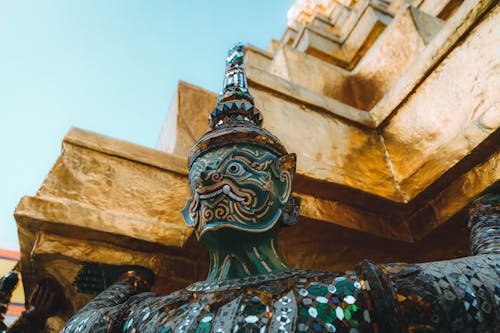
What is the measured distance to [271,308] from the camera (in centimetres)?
106

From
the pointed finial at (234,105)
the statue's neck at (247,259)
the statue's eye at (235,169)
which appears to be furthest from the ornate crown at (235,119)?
the statue's neck at (247,259)

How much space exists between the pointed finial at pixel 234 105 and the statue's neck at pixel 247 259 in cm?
49

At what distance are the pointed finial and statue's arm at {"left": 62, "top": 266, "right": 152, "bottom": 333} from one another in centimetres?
73

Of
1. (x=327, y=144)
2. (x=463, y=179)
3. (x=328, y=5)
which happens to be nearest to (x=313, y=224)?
(x=327, y=144)

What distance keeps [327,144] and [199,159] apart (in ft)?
3.08

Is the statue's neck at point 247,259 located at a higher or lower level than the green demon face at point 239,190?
lower

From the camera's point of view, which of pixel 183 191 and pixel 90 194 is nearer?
pixel 90 194

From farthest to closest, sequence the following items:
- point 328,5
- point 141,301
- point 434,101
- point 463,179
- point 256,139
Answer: point 328,5
point 434,101
point 463,179
point 256,139
point 141,301

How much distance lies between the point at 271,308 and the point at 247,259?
0.96ft

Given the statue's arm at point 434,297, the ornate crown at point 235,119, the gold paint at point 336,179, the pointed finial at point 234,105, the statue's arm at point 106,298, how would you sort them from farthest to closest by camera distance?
the gold paint at point 336,179, the pointed finial at point 234,105, the ornate crown at point 235,119, the statue's arm at point 106,298, the statue's arm at point 434,297

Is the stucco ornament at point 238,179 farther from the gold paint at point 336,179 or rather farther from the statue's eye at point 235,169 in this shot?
the gold paint at point 336,179

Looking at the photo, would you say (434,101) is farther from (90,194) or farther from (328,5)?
(328,5)

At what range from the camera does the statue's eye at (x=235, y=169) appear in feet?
4.50

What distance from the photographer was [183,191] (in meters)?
2.16
